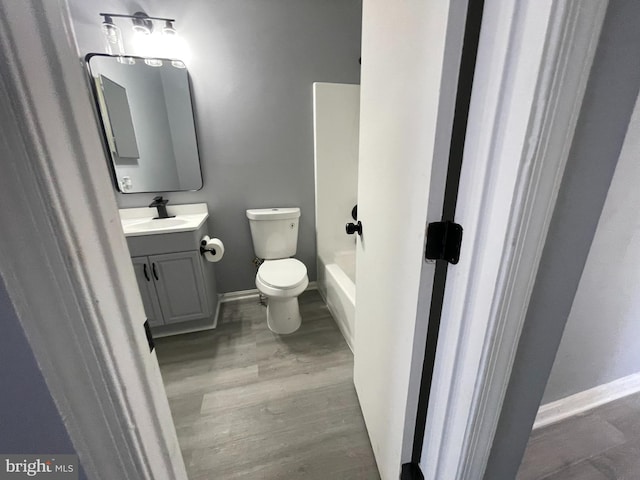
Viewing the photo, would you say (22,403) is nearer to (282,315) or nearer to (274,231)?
(282,315)

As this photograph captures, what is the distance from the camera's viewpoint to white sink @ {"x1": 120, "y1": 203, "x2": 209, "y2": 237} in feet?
5.56

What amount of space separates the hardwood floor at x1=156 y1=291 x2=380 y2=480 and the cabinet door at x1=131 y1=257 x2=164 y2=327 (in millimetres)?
204

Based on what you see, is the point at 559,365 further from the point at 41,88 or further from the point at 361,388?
the point at 41,88

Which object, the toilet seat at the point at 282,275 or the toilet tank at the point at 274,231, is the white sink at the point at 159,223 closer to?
the toilet tank at the point at 274,231

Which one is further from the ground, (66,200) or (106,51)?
(106,51)

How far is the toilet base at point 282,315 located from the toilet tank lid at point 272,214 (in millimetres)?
646

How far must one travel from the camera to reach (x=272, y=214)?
77.8 inches

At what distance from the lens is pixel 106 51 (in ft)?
5.28

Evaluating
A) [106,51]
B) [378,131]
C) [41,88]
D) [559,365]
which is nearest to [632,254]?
[559,365]

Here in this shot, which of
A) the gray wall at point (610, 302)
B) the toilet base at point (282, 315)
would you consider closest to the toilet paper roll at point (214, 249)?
the toilet base at point (282, 315)

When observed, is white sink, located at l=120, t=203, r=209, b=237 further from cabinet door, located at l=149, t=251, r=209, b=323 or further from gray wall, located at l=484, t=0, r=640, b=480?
gray wall, located at l=484, t=0, r=640, b=480

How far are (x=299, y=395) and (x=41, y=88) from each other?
4.85ft

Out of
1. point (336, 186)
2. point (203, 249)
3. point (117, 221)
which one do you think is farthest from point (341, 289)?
point (117, 221)

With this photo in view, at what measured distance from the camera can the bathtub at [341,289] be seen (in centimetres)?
166
